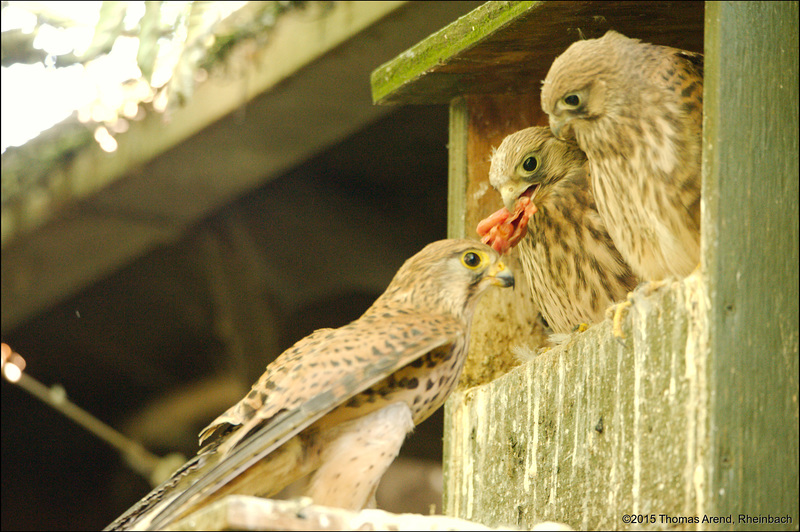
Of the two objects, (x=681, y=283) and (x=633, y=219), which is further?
(x=633, y=219)

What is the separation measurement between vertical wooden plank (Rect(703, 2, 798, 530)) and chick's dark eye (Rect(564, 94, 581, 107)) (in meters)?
0.44

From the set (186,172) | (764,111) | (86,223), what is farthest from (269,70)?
(764,111)

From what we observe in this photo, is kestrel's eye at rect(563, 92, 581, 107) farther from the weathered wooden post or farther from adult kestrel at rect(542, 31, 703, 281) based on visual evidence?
the weathered wooden post

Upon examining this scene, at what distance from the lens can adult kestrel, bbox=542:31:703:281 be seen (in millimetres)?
2336

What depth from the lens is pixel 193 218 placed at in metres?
4.67

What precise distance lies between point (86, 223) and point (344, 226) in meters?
1.31

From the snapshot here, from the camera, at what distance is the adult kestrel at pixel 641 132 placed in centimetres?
234

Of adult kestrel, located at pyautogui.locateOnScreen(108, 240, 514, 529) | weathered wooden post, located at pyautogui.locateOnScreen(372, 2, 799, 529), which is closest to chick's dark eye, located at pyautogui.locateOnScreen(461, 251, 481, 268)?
adult kestrel, located at pyautogui.locateOnScreen(108, 240, 514, 529)

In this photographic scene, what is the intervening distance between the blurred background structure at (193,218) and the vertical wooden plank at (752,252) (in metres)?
1.64

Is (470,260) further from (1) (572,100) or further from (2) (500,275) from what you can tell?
(1) (572,100)

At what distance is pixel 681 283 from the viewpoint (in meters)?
2.02

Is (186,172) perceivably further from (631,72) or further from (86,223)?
(631,72)

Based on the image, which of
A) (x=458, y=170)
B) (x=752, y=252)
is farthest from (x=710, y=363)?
(x=458, y=170)

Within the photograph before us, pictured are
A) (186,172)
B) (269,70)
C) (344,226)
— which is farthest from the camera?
(344,226)
